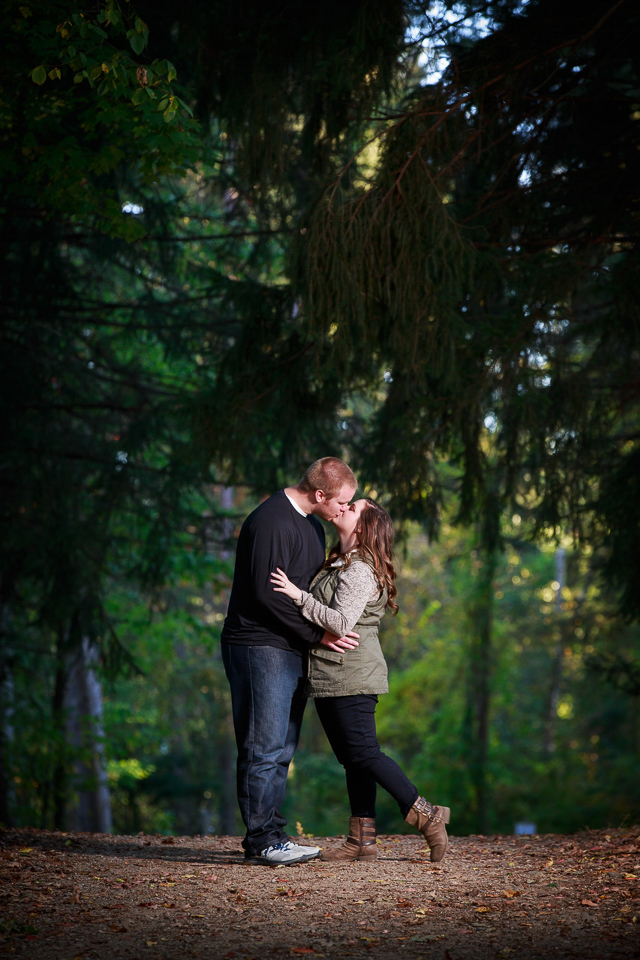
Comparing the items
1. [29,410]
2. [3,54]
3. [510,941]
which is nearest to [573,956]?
[510,941]

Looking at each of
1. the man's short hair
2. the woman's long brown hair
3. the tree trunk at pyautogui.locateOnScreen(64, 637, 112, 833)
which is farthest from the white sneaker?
the tree trunk at pyautogui.locateOnScreen(64, 637, 112, 833)

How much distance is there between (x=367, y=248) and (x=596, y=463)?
2.94 metres

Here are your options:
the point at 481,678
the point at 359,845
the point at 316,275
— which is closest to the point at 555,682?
the point at 481,678

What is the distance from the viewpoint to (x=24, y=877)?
12.7 feet

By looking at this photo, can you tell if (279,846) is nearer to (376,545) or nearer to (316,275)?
(376,545)

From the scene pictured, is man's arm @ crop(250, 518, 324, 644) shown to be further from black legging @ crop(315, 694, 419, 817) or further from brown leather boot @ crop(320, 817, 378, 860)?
brown leather boot @ crop(320, 817, 378, 860)

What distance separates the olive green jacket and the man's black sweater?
0.36ft

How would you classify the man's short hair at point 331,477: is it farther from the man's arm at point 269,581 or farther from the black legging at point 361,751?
the black legging at point 361,751

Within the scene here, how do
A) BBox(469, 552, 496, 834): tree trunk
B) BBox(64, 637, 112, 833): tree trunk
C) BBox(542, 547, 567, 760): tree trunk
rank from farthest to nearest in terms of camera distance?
BBox(542, 547, 567, 760): tree trunk < BBox(469, 552, 496, 834): tree trunk < BBox(64, 637, 112, 833): tree trunk

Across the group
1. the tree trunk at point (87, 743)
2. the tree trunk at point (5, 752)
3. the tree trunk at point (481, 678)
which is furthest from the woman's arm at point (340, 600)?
the tree trunk at point (481, 678)

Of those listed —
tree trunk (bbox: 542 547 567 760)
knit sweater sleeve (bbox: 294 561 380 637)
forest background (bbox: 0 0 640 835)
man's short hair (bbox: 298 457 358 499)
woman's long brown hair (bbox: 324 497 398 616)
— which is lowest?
tree trunk (bbox: 542 547 567 760)

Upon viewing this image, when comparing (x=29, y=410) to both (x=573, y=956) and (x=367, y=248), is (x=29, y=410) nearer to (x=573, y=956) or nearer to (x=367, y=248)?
(x=367, y=248)

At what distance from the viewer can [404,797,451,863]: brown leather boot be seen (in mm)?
4109

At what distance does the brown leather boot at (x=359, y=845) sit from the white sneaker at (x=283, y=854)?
183mm
